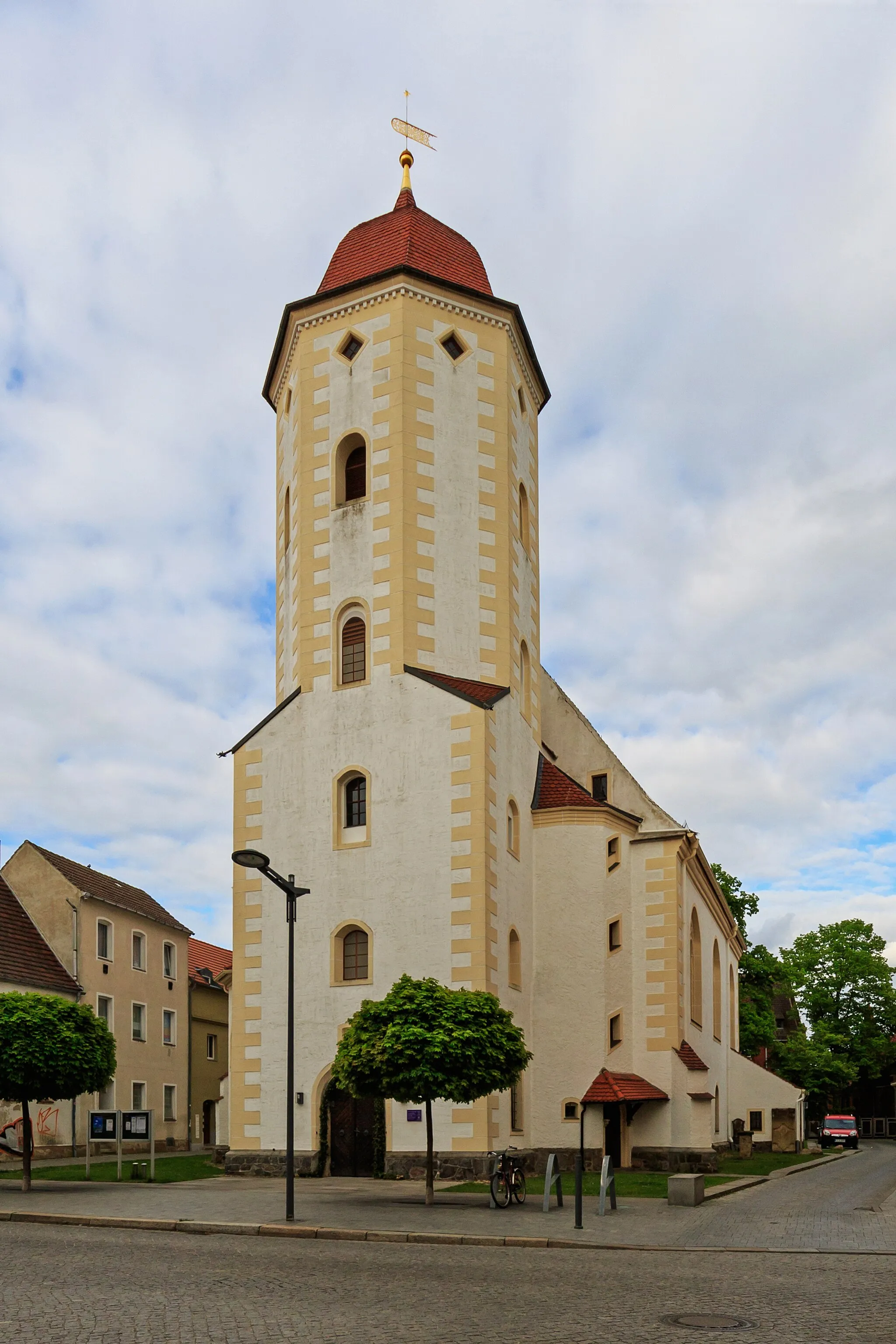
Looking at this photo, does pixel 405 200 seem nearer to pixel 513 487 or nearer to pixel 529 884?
pixel 513 487

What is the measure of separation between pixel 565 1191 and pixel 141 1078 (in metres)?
28.0

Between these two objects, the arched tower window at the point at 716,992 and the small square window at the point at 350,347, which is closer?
the small square window at the point at 350,347

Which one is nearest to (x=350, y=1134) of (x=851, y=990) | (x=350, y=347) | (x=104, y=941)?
(x=104, y=941)

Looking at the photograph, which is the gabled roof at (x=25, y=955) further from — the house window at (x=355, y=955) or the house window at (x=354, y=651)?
the house window at (x=354, y=651)

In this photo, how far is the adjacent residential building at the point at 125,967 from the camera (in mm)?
44844

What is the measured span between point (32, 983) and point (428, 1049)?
22356 millimetres

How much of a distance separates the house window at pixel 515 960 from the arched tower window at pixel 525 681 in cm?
617

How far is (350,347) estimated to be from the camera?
116 feet

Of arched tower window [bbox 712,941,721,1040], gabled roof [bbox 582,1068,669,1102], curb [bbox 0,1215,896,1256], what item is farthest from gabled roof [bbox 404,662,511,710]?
arched tower window [bbox 712,941,721,1040]

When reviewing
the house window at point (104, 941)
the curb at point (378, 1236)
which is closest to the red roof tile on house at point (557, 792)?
the curb at point (378, 1236)

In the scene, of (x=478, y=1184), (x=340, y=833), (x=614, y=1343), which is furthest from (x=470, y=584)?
(x=614, y=1343)

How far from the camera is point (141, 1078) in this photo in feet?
161

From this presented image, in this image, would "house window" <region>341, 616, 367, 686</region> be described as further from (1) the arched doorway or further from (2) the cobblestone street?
(2) the cobblestone street

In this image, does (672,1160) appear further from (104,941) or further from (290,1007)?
(104,941)
